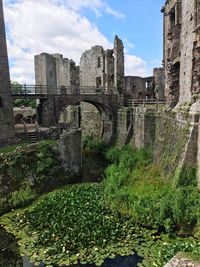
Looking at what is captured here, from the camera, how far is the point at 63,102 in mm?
20875

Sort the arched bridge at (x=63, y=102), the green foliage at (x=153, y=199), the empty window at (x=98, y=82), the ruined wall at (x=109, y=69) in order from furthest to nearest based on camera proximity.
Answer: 1. the empty window at (x=98, y=82)
2. the ruined wall at (x=109, y=69)
3. the arched bridge at (x=63, y=102)
4. the green foliage at (x=153, y=199)

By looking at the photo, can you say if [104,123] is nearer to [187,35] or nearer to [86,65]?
[86,65]

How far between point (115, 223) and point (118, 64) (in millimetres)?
18120

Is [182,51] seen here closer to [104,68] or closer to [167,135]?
[167,135]

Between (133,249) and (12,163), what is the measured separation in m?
7.12

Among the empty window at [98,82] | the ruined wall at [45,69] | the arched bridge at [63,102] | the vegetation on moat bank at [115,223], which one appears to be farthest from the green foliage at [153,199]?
the ruined wall at [45,69]

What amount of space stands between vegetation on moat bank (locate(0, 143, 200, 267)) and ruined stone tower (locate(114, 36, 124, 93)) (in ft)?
45.5

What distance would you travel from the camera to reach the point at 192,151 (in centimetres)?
1165

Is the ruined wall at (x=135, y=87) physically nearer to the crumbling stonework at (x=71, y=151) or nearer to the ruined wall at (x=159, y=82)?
the ruined wall at (x=159, y=82)

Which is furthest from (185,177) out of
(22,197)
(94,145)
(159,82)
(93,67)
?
(93,67)

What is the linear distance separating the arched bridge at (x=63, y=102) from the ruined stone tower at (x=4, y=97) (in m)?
1.45

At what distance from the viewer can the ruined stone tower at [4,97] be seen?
1692cm

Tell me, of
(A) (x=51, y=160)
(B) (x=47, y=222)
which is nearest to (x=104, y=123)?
(A) (x=51, y=160)

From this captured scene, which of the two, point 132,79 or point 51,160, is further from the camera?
point 132,79
